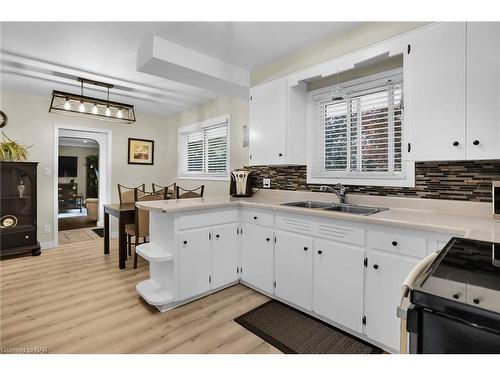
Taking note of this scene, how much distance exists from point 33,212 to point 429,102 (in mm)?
4908

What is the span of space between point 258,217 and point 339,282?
3.02 ft

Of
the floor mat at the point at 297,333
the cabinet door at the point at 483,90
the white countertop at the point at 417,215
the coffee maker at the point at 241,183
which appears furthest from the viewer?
the coffee maker at the point at 241,183

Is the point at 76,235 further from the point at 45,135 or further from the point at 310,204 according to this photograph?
the point at 310,204

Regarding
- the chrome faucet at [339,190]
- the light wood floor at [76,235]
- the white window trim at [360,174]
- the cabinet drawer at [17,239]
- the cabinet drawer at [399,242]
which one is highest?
the white window trim at [360,174]

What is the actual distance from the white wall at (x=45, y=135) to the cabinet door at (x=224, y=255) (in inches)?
129

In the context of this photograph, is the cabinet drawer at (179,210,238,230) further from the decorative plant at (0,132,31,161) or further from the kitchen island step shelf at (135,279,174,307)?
the decorative plant at (0,132,31,161)

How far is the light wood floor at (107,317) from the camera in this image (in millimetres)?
1826

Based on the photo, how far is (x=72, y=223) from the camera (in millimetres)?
6031

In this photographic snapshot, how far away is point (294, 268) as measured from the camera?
2.24 metres

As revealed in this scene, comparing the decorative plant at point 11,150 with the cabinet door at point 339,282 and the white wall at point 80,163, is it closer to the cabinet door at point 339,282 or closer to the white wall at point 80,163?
the cabinet door at point 339,282

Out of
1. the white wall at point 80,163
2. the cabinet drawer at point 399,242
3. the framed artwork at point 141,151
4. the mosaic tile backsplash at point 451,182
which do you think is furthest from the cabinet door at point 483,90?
the white wall at point 80,163

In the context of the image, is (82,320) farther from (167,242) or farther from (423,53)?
(423,53)

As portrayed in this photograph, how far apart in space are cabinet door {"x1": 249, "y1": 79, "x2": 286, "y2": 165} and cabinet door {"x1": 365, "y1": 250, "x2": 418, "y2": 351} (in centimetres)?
136

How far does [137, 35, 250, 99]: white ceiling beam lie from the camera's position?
2406 mm
